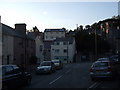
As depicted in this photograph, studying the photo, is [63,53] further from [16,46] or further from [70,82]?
[70,82]

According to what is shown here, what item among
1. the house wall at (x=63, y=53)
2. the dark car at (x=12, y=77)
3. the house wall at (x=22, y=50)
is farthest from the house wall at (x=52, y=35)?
the dark car at (x=12, y=77)

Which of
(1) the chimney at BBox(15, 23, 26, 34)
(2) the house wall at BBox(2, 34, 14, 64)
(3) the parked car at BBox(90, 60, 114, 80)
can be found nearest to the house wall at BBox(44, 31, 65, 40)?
(1) the chimney at BBox(15, 23, 26, 34)

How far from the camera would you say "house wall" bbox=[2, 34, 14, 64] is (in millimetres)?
27192

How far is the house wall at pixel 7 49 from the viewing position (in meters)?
27.2

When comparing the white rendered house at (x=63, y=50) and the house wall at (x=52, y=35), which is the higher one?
the house wall at (x=52, y=35)

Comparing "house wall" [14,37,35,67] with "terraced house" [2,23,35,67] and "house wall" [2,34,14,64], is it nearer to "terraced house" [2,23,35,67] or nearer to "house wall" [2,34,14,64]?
"terraced house" [2,23,35,67]

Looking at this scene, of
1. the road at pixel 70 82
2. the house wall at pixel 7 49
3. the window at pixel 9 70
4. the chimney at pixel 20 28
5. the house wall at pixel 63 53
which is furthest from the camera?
the house wall at pixel 63 53

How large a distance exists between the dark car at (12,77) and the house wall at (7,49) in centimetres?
1339

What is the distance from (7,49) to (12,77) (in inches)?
648

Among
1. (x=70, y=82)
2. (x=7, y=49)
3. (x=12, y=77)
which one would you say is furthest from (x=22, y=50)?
(x=12, y=77)

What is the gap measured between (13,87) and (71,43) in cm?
5627

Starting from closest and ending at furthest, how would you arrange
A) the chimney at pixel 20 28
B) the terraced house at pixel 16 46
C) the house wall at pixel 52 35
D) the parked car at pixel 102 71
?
1. the parked car at pixel 102 71
2. the terraced house at pixel 16 46
3. the chimney at pixel 20 28
4. the house wall at pixel 52 35

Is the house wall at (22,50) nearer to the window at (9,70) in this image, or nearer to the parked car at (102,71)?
the parked car at (102,71)

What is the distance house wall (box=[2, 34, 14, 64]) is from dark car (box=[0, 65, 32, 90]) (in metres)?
13.4
